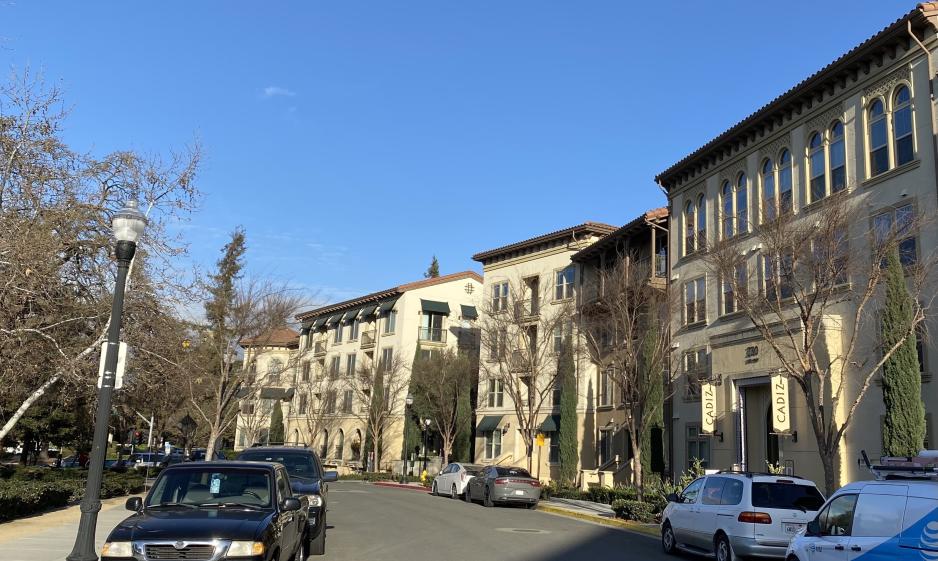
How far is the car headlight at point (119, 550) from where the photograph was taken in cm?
766

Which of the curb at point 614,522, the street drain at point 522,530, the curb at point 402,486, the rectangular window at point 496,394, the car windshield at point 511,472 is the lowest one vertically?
the curb at point 402,486

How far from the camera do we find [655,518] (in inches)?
825

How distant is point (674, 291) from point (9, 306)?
2339 cm

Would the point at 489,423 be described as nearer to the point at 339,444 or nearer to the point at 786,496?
the point at 339,444

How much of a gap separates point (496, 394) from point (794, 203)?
25967 millimetres

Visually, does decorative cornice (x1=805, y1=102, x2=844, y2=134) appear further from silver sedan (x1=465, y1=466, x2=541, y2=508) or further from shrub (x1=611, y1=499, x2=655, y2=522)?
silver sedan (x1=465, y1=466, x2=541, y2=508)

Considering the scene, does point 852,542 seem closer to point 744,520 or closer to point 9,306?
point 744,520

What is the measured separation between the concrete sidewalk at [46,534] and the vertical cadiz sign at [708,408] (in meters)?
18.6

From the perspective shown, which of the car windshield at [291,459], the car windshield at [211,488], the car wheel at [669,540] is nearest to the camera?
the car windshield at [211,488]

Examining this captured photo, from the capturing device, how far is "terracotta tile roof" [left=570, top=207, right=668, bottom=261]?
112ft

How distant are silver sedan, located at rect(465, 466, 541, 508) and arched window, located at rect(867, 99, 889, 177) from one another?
47.2 feet

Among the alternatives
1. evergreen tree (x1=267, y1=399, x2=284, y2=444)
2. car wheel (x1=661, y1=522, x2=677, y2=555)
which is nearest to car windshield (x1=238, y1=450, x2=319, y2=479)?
car wheel (x1=661, y1=522, x2=677, y2=555)

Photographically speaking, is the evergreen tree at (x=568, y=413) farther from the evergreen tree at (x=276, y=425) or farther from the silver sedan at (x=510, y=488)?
the evergreen tree at (x=276, y=425)

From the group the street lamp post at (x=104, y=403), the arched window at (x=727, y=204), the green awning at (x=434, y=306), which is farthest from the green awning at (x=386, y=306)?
the street lamp post at (x=104, y=403)
